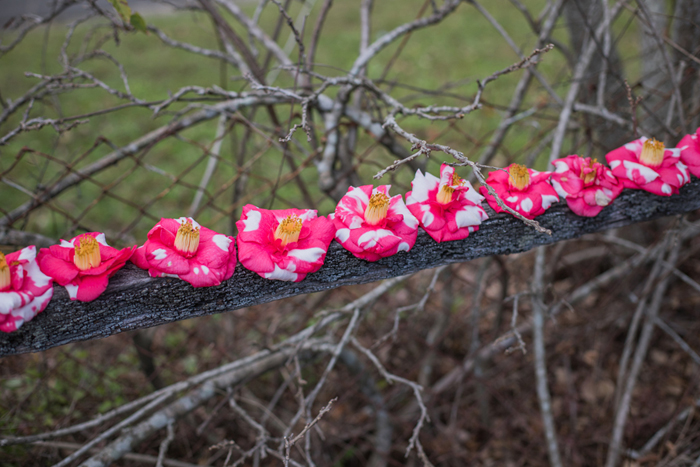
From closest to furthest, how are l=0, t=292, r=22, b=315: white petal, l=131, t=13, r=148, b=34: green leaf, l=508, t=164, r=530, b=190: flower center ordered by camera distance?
l=0, t=292, r=22, b=315: white petal, l=508, t=164, r=530, b=190: flower center, l=131, t=13, r=148, b=34: green leaf

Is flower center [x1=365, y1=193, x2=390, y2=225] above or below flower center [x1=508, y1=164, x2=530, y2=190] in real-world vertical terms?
below

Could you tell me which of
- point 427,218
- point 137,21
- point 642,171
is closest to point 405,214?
point 427,218

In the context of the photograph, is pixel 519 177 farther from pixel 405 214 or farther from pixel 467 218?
pixel 405 214

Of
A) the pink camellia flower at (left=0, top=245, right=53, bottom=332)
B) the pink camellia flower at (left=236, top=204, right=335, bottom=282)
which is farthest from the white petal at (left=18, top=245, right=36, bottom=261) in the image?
the pink camellia flower at (left=236, top=204, right=335, bottom=282)

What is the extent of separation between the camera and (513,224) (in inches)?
40.2

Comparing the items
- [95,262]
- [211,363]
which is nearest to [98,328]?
[95,262]

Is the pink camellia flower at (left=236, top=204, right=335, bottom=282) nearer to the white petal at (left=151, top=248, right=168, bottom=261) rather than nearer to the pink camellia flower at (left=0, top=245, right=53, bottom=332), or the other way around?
the white petal at (left=151, top=248, right=168, bottom=261)

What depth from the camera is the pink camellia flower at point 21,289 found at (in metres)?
0.79

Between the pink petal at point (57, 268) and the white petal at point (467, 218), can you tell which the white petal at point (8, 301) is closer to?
the pink petal at point (57, 268)

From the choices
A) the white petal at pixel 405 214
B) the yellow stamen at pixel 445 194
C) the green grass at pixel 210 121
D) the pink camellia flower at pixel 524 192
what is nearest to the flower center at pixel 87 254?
the white petal at pixel 405 214

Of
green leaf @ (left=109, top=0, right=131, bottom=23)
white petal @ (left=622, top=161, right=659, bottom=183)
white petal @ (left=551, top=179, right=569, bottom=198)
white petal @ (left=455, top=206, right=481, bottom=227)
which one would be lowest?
white petal @ (left=455, top=206, right=481, bottom=227)

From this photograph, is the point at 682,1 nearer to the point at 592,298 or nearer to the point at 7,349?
the point at 592,298

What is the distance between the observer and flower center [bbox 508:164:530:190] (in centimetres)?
100

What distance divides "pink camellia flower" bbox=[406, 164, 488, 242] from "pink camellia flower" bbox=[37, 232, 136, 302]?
1.97ft
